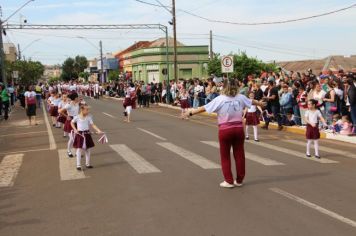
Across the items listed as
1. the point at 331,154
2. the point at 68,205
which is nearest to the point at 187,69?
the point at 331,154

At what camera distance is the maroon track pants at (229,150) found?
27.5 ft

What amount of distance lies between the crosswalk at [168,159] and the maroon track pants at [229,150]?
6.19 ft

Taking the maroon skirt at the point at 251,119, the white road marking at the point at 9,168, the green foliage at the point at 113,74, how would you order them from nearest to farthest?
the white road marking at the point at 9,168, the maroon skirt at the point at 251,119, the green foliage at the point at 113,74

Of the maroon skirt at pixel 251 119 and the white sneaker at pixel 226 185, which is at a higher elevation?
the maroon skirt at pixel 251 119

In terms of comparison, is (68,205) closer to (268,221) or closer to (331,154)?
(268,221)

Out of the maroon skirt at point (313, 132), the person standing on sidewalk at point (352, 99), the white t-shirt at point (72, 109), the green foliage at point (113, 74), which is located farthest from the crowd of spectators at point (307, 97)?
the green foliage at point (113, 74)

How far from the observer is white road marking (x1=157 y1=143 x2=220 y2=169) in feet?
35.1

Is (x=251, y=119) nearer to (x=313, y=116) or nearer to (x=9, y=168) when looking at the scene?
(x=313, y=116)

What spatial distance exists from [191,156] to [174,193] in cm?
400

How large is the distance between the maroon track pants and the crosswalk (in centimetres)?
189

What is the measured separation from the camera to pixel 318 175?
9.53 meters

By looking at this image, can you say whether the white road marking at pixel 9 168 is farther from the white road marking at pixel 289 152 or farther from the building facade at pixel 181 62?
the building facade at pixel 181 62

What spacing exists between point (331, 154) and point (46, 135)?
33.2 ft

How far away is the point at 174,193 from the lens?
8.05m
